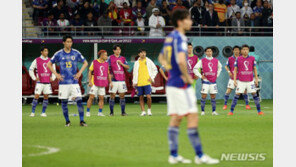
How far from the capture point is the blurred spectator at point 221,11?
101 feet

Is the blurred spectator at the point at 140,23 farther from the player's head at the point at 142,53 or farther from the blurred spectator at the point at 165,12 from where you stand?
the player's head at the point at 142,53

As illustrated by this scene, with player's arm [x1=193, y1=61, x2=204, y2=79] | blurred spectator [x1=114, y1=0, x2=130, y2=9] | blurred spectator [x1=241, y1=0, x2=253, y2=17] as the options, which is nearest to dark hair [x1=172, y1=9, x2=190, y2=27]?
player's arm [x1=193, y1=61, x2=204, y2=79]

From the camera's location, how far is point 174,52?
362 inches

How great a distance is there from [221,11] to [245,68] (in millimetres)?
11804

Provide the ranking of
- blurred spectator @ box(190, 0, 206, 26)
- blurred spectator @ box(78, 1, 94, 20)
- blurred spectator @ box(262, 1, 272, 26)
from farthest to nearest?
blurred spectator @ box(262, 1, 272, 26) → blurred spectator @ box(190, 0, 206, 26) → blurred spectator @ box(78, 1, 94, 20)

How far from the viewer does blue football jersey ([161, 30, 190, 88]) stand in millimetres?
9086

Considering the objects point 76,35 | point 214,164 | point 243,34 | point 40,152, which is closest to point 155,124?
point 40,152

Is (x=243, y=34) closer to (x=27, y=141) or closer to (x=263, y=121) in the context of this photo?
(x=263, y=121)

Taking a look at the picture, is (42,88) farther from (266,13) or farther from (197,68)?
(266,13)

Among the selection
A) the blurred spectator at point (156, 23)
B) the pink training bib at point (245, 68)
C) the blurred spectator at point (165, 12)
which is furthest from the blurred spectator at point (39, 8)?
the pink training bib at point (245, 68)

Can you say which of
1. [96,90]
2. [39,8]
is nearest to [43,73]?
[96,90]

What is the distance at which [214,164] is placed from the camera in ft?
30.9

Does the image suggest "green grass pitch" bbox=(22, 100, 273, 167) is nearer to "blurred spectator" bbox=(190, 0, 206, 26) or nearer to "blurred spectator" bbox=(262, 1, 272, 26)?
"blurred spectator" bbox=(190, 0, 206, 26)

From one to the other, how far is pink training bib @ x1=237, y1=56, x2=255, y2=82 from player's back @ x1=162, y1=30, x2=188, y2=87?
1067 centimetres
